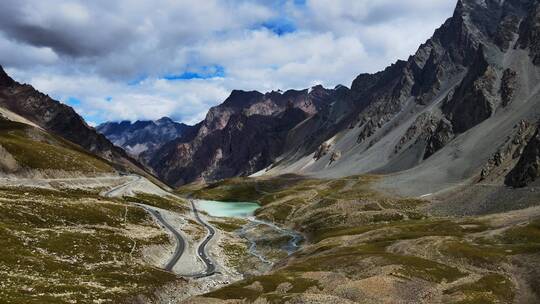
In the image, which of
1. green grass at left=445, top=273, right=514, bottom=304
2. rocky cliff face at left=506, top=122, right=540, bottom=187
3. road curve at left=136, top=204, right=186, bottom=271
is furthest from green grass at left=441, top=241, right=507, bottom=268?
rocky cliff face at left=506, top=122, right=540, bottom=187

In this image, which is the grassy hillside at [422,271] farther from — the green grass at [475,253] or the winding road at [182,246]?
the winding road at [182,246]

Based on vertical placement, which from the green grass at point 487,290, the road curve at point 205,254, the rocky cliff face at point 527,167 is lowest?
the road curve at point 205,254

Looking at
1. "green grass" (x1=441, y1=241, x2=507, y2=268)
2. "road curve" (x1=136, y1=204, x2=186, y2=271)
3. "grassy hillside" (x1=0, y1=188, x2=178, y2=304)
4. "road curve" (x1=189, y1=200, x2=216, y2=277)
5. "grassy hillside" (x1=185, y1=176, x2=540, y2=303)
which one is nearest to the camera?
"grassy hillside" (x1=0, y1=188, x2=178, y2=304)

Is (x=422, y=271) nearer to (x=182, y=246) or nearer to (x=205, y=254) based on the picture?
(x=205, y=254)

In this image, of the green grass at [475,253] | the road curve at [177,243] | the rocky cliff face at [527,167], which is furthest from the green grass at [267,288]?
the rocky cliff face at [527,167]

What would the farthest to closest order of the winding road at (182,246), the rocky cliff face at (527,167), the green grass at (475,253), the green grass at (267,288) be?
the rocky cliff face at (527,167) → the winding road at (182,246) → the green grass at (475,253) → the green grass at (267,288)

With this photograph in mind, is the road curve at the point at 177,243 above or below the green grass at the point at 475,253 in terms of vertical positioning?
above

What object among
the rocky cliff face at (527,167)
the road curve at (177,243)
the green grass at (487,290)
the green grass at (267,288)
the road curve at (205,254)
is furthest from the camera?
the rocky cliff face at (527,167)

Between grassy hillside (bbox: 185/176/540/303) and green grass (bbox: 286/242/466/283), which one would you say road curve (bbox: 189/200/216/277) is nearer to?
grassy hillside (bbox: 185/176/540/303)

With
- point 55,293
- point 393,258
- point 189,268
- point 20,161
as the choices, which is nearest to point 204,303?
point 55,293

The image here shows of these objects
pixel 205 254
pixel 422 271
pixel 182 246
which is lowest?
pixel 205 254

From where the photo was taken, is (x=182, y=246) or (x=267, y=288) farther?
(x=182, y=246)

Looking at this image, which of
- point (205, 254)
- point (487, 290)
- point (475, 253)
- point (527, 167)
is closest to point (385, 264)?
point (487, 290)
